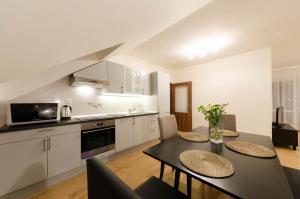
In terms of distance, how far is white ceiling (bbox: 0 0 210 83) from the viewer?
0.62m

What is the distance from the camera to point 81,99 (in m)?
2.57

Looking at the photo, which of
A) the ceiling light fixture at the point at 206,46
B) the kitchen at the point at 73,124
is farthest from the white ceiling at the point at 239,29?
the kitchen at the point at 73,124

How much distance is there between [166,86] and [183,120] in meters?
1.49

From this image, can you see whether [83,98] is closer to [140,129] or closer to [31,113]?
[31,113]

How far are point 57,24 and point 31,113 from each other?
59.6 inches

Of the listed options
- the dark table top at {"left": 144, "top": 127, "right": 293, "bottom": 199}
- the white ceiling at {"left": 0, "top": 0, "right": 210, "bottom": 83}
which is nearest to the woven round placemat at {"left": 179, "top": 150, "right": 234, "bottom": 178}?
the dark table top at {"left": 144, "top": 127, "right": 293, "bottom": 199}

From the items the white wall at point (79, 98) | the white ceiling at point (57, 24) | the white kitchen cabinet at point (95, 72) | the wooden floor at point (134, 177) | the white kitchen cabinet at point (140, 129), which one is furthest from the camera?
the white kitchen cabinet at point (140, 129)

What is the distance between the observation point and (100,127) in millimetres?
2227

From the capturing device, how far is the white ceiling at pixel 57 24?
623mm

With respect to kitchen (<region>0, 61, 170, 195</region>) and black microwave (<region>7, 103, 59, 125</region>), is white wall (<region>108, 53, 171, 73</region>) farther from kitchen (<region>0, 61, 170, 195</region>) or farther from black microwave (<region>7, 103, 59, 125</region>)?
black microwave (<region>7, 103, 59, 125</region>)

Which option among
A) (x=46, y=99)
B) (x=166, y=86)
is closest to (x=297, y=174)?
(x=166, y=86)

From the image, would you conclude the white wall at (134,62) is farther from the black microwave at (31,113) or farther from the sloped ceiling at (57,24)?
the sloped ceiling at (57,24)

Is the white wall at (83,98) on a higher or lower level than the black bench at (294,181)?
higher

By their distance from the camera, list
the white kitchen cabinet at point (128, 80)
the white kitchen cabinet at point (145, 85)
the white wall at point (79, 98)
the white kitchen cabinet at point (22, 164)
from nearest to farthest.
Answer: the white kitchen cabinet at point (22, 164) → the white wall at point (79, 98) → the white kitchen cabinet at point (128, 80) → the white kitchen cabinet at point (145, 85)
